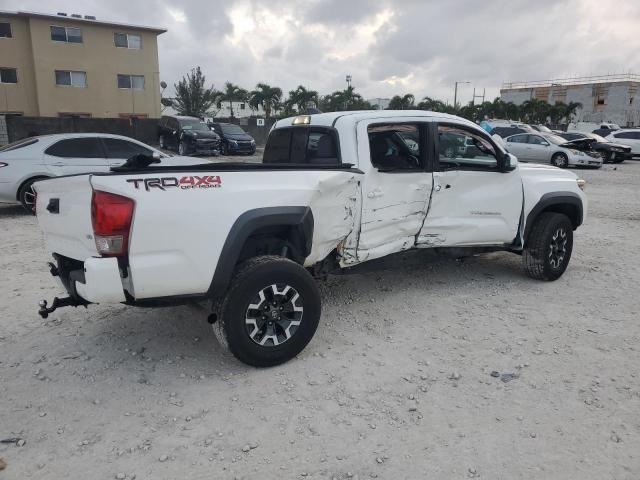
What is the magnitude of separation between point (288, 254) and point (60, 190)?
1.66m

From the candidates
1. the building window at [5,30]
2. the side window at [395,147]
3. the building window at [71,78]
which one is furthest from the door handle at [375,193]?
the building window at [5,30]

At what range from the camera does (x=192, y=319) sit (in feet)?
14.8

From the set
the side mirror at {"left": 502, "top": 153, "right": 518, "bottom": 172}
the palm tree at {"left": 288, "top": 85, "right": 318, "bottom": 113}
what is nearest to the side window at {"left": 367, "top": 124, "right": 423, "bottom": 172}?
the side mirror at {"left": 502, "top": 153, "right": 518, "bottom": 172}

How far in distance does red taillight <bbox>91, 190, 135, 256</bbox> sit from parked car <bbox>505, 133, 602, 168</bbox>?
1893cm

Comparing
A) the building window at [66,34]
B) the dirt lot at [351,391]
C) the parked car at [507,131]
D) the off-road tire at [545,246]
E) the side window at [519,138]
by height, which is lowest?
the dirt lot at [351,391]

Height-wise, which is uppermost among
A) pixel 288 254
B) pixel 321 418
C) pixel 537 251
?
pixel 288 254

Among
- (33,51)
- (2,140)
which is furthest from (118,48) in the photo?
(2,140)

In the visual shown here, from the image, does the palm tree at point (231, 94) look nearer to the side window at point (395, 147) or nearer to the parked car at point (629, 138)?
the parked car at point (629, 138)

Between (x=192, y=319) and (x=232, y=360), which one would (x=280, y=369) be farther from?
(x=192, y=319)

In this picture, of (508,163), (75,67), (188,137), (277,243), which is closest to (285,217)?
(277,243)

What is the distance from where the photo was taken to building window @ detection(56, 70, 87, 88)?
31406 millimetres

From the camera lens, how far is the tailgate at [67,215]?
3127 mm

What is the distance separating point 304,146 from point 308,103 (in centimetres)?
4103

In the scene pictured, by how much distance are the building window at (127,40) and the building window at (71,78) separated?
10.2 feet
